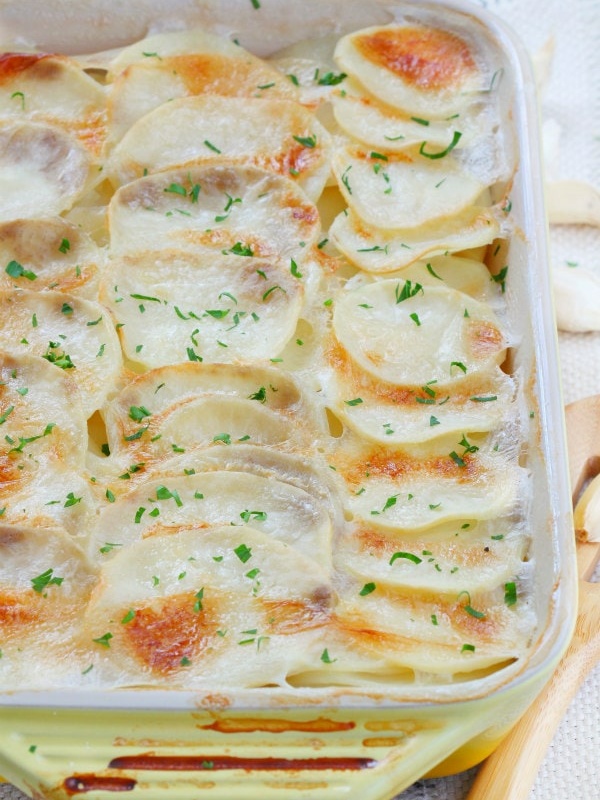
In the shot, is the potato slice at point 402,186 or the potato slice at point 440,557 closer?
the potato slice at point 440,557

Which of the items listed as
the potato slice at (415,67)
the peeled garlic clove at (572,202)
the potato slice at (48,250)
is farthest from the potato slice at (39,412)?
the peeled garlic clove at (572,202)

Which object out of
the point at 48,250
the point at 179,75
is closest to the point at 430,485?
the point at 48,250

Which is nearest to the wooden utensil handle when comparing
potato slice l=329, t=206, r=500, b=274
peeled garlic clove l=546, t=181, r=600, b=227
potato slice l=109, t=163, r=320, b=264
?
potato slice l=329, t=206, r=500, b=274

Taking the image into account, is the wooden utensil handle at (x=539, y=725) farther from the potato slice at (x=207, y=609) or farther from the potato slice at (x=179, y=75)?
the potato slice at (x=179, y=75)

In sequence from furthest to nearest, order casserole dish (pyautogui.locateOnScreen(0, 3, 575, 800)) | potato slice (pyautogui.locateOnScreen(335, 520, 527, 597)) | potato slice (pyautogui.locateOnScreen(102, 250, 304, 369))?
potato slice (pyautogui.locateOnScreen(102, 250, 304, 369)) → potato slice (pyautogui.locateOnScreen(335, 520, 527, 597)) → casserole dish (pyautogui.locateOnScreen(0, 3, 575, 800))

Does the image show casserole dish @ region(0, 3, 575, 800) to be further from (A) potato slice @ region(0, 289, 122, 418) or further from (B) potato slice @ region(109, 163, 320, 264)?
(B) potato slice @ region(109, 163, 320, 264)

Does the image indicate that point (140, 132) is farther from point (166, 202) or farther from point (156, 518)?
point (156, 518)
